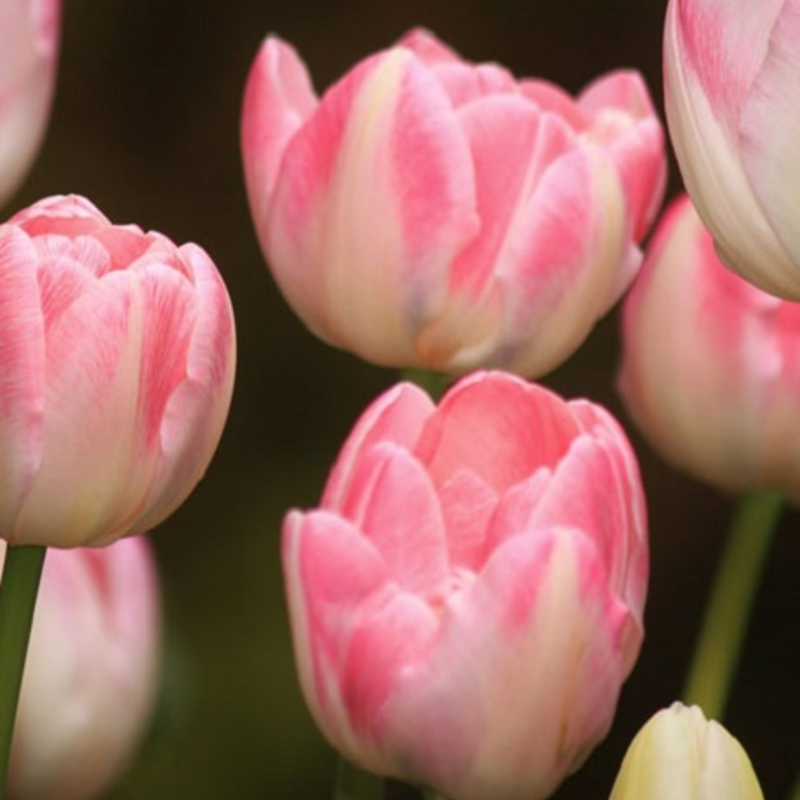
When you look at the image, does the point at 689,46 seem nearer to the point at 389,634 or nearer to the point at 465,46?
the point at 389,634

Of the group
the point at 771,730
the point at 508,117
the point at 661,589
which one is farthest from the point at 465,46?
the point at 508,117

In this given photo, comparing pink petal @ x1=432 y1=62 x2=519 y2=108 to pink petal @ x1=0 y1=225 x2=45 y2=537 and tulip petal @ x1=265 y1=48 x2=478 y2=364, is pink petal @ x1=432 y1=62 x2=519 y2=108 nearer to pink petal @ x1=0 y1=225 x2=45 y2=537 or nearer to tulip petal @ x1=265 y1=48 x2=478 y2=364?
tulip petal @ x1=265 y1=48 x2=478 y2=364

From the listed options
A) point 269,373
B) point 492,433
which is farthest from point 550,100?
point 269,373

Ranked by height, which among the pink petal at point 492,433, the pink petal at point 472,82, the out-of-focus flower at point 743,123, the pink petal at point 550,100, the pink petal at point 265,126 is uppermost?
the out-of-focus flower at point 743,123

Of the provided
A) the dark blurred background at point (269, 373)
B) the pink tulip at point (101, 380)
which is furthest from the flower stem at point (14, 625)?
the dark blurred background at point (269, 373)

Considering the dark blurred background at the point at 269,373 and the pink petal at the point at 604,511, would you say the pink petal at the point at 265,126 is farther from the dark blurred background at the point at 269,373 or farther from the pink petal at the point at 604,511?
the dark blurred background at the point at 269,373

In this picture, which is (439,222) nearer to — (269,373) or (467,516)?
(467,516)

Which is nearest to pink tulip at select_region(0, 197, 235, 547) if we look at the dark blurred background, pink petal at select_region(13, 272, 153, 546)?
pink petal at select_region(13, 272, 153, 546)
